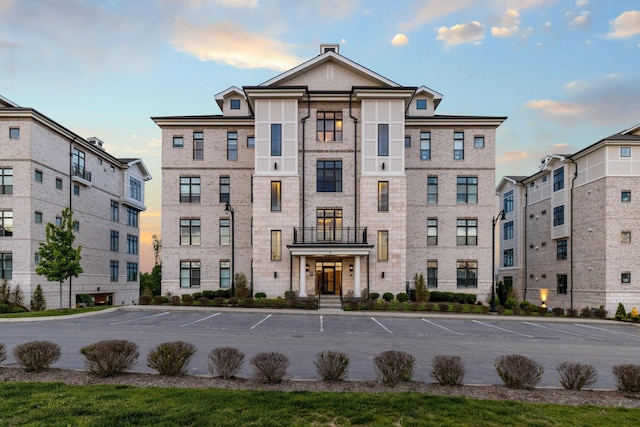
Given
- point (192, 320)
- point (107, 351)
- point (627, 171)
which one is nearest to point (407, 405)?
point (107, 351)

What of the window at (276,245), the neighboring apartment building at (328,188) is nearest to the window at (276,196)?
the neighboring apartment building at (328,188)

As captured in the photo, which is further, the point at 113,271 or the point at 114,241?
the point at 114,241

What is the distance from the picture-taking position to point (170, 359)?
329 inches

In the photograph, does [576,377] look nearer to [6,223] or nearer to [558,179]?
[6,223]

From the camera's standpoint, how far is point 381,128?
97.5 feet

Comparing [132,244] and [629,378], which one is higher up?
[132,244]

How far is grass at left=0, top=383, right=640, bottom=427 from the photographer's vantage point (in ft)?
19.6

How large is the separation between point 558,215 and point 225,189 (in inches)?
1216

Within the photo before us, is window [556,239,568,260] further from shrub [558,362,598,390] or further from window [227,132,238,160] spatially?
shrub [558,362,598,390]

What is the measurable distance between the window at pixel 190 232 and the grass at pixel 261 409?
2524cm

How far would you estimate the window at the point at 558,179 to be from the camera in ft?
121

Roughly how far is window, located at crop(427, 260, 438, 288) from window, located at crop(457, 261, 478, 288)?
185 cm

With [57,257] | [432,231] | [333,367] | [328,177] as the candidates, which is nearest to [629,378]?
[333,367]

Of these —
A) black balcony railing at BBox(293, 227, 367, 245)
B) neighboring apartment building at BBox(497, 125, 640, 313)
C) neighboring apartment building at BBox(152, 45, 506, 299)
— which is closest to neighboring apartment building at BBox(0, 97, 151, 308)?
neighboring apartment building at BBox(152, 45, 506, 299)
